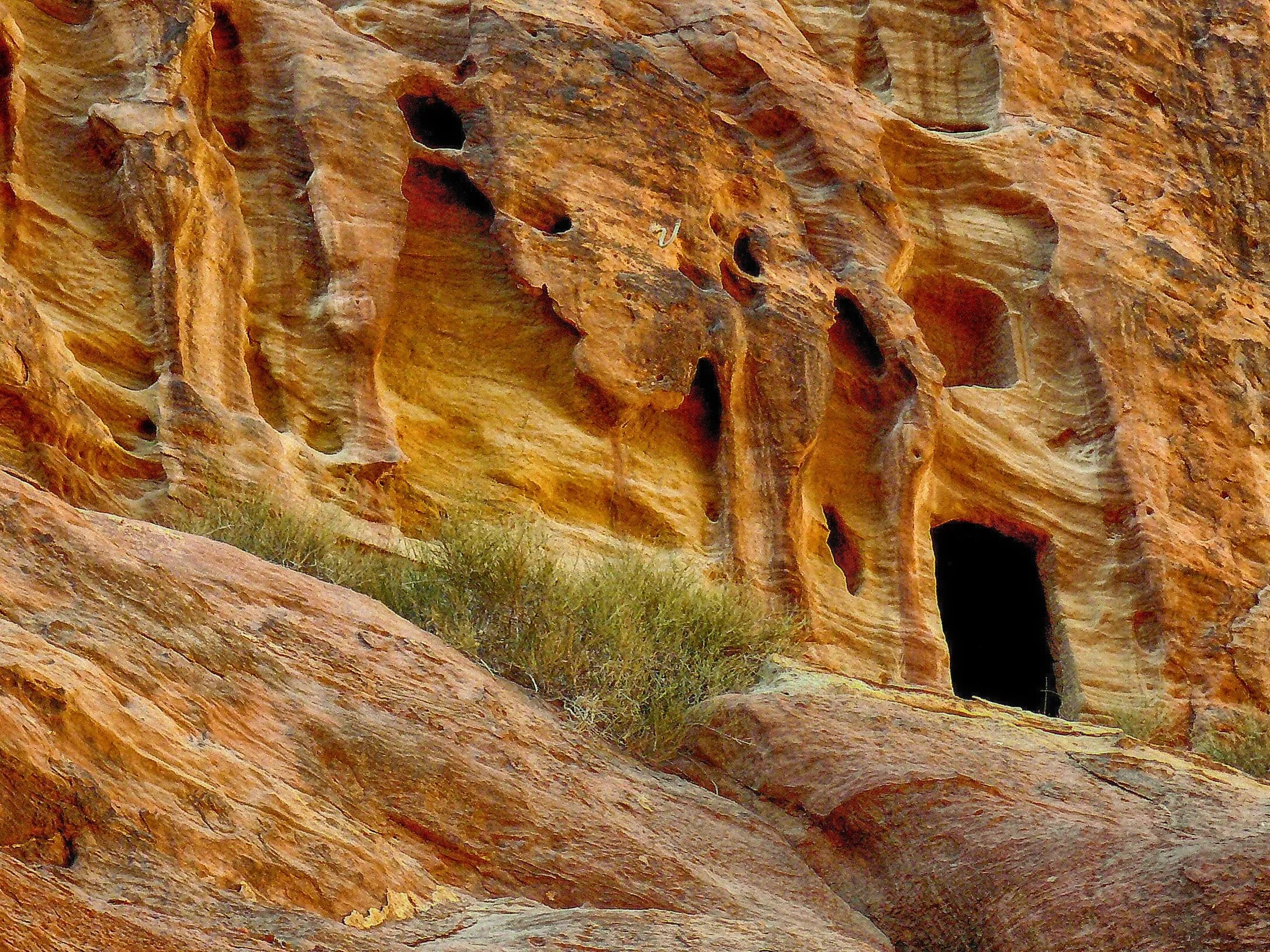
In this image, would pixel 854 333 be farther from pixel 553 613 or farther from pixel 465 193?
pixel 553 613

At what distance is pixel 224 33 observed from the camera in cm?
910

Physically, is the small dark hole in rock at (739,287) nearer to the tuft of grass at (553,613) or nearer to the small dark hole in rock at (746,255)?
the small dark hole in rock at (746,255)

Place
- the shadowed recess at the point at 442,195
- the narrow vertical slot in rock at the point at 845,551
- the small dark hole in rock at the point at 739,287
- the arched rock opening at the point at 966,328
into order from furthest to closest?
the arched rock opening at the point at 966,328 → the narrow vertical slot in rock at the point at 845,551 → the small dark hole in rock at the point at 739,287 → the shadowed recess at the point at 442,195

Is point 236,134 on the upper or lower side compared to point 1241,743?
upper

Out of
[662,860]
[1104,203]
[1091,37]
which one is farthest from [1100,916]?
[1091,37]

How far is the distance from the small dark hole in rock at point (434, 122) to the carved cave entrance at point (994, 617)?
13.0ft

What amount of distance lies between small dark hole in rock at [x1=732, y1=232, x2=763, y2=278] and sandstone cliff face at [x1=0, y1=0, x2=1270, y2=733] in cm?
12

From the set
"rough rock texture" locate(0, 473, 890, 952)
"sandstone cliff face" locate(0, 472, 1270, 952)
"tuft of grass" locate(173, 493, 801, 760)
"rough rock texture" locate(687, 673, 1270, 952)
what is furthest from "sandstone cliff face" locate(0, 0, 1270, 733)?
"rough rock texture" locate(687, 673, 1270, 952)

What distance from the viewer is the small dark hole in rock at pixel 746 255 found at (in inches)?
397

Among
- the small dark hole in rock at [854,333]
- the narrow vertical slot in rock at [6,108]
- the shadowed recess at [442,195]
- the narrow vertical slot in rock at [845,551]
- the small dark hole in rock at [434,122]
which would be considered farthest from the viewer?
the small dark hole in rock at [854,333]

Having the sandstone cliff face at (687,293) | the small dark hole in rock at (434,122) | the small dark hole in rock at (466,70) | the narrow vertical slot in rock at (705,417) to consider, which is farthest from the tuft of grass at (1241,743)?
the small dark hole in rock at (466,70)

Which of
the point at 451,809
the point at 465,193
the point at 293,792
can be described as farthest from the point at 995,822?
the point at 465,193

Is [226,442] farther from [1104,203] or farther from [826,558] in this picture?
[1104,203]

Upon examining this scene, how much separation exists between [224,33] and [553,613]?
4048 millimetres
